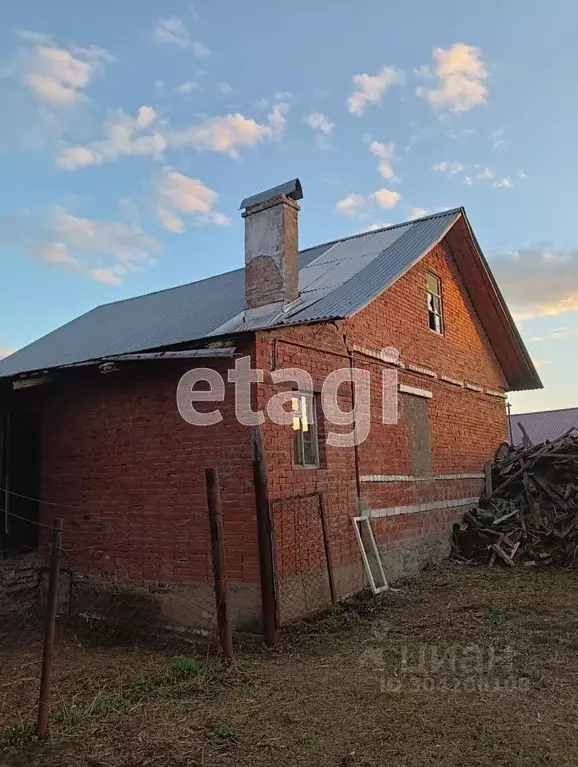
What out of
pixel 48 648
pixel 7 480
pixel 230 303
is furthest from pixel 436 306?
pixel 48 648

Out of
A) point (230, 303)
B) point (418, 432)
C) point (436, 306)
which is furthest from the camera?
point (436, 306)

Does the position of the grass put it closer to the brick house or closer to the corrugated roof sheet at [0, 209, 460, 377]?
the brick house

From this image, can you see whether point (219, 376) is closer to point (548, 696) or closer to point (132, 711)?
point (132, 711)

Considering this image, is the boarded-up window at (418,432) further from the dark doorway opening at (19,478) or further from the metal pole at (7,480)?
the metal pole at (7,480)

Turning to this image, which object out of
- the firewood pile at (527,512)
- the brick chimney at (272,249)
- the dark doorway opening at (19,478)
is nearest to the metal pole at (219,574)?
the brick chimney at (272,249)

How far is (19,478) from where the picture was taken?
9094mm

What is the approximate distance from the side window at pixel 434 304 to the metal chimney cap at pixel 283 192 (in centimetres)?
417

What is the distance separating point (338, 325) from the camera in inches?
360

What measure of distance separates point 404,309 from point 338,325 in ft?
8.11

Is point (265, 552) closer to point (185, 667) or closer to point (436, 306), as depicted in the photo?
point (185, 667)

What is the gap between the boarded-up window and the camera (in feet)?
36.0

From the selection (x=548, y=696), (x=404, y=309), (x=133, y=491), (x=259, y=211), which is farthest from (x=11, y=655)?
(x=404, y=309)

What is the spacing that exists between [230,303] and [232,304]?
144mm

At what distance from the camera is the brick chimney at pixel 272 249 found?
28.4 ft
